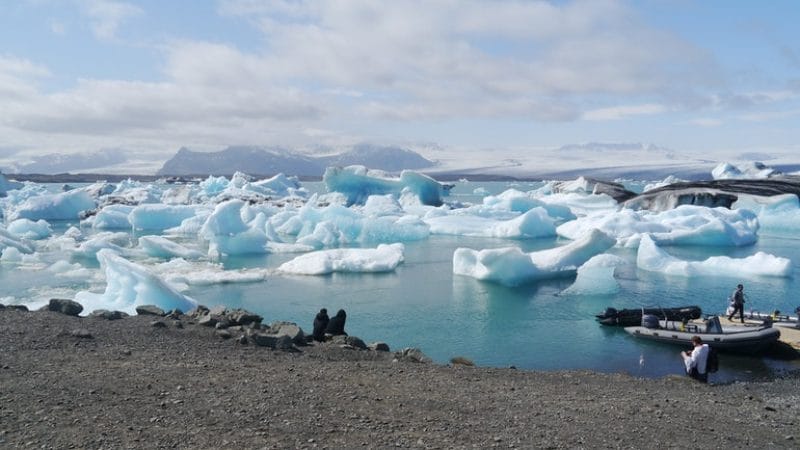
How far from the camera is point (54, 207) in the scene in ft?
92.3

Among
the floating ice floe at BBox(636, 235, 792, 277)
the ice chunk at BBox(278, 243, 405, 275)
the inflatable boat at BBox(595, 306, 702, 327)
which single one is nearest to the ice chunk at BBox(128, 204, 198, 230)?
the ice chunk at BBox(278, 243, 405, 275)

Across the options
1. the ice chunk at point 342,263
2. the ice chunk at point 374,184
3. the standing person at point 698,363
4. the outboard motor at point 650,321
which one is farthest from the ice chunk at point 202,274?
the ice chunk at point 374,184

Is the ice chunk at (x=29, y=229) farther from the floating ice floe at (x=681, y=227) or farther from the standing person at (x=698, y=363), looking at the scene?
the standing person at (x=698, y=363)

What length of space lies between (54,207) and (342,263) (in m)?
19.4

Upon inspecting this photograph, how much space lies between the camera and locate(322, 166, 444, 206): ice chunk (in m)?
32.1

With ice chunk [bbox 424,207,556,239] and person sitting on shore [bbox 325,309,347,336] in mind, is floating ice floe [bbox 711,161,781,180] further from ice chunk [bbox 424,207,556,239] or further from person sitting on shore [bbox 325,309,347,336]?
person sitting on shore [bbox 325,309,347,336]

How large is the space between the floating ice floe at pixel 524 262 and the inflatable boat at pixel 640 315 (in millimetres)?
3479

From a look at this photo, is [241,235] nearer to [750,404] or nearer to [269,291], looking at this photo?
[269,291]

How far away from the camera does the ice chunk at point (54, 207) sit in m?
27.4

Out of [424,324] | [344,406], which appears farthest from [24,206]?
[344,406]

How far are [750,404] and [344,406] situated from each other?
381 cm

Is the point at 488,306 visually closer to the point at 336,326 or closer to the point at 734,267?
the point at 336,326

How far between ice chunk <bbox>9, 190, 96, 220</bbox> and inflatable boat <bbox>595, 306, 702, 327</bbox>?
25761 mm

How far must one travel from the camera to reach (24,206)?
2766 cm
